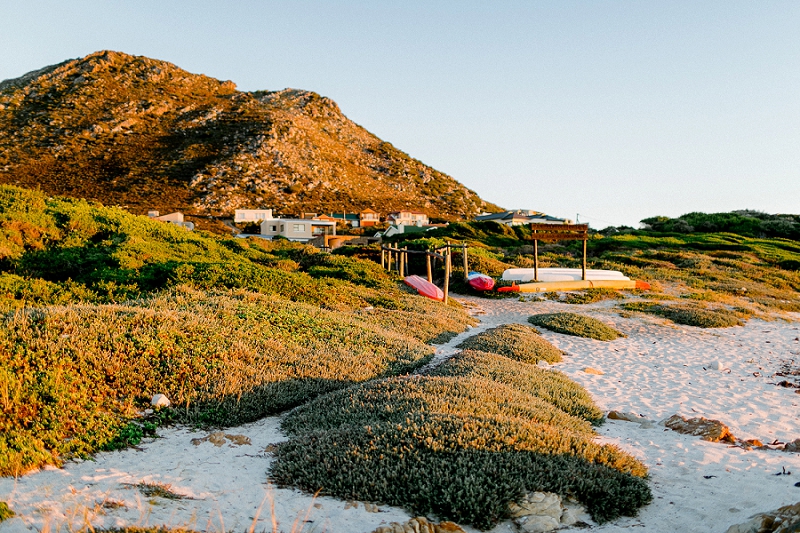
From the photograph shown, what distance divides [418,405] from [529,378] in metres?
3.87

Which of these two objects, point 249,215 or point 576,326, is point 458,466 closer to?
point 576,326

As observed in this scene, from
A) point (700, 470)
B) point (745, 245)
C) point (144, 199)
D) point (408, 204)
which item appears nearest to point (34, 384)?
point (700, 470)

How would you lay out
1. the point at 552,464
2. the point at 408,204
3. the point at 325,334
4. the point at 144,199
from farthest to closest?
the point at 408,204 < the point at 144,199 < the point at 325,334 < the point at 552,464

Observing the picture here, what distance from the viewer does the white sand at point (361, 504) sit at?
14.6 feet

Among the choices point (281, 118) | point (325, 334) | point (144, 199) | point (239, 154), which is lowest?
point (325, 334)

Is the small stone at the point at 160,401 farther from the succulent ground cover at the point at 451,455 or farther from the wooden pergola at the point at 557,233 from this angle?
the wooden pergola at the point at 557,233

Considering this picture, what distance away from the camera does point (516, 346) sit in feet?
44.7

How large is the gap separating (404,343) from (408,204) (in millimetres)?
95896

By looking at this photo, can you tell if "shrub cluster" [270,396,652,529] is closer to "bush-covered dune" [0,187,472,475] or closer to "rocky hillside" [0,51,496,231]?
"bush-covered dune" [0,187,472,475]

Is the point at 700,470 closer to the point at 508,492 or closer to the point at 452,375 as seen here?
the point at 508,492

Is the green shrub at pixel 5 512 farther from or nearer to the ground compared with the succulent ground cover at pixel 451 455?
farther from the ground

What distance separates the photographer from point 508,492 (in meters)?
4.96

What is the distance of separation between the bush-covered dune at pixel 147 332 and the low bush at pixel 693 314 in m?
9.24

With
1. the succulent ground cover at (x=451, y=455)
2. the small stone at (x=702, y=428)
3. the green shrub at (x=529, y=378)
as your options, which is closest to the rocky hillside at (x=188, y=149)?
the green shrub at (x=529, y=378)
